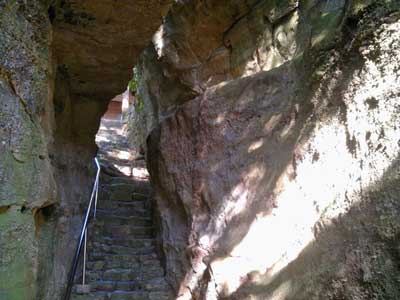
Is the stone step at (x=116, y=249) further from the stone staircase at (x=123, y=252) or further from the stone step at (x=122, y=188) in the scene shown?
the stone step at (x=122, y=188)

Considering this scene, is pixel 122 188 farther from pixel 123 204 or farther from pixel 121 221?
pixel 121 221

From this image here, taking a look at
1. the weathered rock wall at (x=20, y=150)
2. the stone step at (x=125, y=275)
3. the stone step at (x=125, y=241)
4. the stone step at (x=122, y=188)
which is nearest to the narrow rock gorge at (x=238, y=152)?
the weathered rock wall at (x=20, y=150)

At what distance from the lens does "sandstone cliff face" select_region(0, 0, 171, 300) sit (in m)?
2.52

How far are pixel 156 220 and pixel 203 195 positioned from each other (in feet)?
5.69

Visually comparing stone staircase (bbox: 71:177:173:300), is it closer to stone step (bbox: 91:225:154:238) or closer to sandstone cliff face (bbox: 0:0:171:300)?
stone step (bbox: 91:225:154:238)

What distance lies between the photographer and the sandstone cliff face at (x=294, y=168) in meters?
2.35

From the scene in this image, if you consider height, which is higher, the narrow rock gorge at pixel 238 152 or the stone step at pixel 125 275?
the narrow rock gorge at pixel 238 152

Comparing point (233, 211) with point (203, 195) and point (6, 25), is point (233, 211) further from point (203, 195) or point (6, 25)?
point (6, 25)

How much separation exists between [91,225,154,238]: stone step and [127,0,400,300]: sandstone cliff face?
84 centimetres

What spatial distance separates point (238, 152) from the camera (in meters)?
4.34

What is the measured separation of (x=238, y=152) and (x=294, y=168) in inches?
38.2

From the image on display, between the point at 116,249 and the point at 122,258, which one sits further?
the point at 116,249

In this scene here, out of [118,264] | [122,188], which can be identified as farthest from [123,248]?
[122,188]

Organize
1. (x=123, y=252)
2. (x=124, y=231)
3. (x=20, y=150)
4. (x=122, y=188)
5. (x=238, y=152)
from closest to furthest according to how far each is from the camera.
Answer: (x=20, y=150)
(x=238, y=152)
(x=123, y=252)
(x=124, y=231)
(x=122, y=188)
